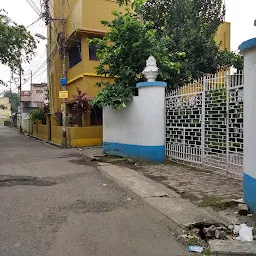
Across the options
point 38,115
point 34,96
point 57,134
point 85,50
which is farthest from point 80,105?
point 34,96

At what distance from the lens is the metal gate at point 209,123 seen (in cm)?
651

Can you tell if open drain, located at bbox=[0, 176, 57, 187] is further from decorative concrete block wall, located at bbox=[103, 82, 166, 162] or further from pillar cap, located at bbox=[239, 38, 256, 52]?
pillar cap, located at bbox=[239, 38, 256, 52]

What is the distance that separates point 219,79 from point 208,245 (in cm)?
442

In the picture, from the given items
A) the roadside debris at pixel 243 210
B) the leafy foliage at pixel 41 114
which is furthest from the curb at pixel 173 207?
the leafy foliage at pixel 41 114

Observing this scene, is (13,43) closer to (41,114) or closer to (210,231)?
(41,114)

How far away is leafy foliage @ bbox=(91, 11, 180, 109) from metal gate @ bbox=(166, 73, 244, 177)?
4.93 feet

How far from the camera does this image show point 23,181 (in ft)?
23.4

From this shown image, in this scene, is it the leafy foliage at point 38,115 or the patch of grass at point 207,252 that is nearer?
the patch of grass at point 207,252

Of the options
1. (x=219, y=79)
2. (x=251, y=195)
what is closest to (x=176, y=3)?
(x=219, y=79)

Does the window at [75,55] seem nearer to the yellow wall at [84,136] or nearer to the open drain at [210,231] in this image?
the yellow wall at [84,136]

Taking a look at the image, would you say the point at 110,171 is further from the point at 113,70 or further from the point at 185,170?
the point at 113,70

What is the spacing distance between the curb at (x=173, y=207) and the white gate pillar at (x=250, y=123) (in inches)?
23.0

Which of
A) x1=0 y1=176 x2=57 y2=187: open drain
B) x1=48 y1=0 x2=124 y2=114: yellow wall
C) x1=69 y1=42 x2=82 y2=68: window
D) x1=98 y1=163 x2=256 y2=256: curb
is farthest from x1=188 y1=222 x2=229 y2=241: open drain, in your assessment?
x1=69 y1=42 x2=82 y2=68: window

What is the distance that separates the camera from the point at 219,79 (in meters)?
6.98
